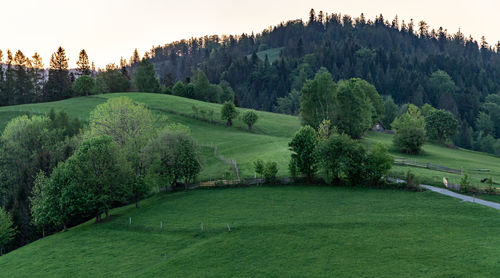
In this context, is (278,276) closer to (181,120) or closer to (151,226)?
(151,226)

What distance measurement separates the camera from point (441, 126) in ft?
402

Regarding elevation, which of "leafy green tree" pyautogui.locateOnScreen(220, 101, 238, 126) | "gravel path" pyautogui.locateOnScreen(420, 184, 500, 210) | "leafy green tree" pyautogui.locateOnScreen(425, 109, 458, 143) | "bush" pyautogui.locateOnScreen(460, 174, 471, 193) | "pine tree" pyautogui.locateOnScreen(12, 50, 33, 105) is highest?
"pine tree" pyautogui.locateOnScreen(12, 50, 33, 105)

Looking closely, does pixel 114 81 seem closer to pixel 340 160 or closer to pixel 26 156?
pixel 26 156

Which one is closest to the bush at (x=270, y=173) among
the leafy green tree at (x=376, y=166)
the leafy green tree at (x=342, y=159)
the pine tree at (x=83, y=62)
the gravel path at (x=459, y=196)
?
the leafy green tree at (x=342, y=159)

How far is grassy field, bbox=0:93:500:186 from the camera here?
237ft

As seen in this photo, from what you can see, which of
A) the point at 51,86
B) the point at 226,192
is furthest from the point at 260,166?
the point at 51,86

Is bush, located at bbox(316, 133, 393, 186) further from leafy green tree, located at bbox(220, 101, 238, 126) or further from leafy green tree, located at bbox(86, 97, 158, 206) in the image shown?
leafy green tree, located at bbox(220, 101, 238, 126)

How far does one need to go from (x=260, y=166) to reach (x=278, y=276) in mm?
32476

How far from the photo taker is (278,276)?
35.0 m

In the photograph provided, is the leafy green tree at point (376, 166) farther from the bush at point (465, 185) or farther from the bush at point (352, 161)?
the bush at point (465, 185)

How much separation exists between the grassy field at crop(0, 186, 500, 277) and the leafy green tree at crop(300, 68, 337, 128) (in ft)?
140

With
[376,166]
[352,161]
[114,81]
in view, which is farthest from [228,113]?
[114,81]

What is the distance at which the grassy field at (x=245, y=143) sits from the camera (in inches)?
2849

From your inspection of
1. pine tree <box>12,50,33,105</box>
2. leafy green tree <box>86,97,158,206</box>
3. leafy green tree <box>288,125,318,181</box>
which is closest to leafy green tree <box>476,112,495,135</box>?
leafy green tree <box>288,125,318,181</box>
